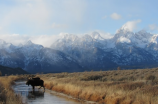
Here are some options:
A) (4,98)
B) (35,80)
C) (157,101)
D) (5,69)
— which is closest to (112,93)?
(157,101)

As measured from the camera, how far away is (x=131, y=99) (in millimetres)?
17969

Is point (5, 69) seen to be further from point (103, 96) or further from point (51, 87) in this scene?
point (103, 96)

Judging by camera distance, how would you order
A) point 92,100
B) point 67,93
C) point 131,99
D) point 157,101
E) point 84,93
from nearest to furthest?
point 157,101, point 131,99, point 92,100, point 84,93, point 67,93

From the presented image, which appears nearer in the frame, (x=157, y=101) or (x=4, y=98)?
(x=157, y=101)

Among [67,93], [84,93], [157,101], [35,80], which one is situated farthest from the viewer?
[35,80]

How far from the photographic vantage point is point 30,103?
2033 centimetres

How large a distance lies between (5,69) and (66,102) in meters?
132

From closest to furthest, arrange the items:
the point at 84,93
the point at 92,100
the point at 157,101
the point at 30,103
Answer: the point at 157,101 → the point at 30,103 → the point at 92,100 → the point at 84,93

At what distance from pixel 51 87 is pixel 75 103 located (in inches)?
623

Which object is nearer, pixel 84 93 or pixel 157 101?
pixel 157 101

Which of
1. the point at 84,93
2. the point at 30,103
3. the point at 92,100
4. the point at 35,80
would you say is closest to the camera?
the point at 30,103

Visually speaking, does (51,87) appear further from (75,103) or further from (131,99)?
(131,99)

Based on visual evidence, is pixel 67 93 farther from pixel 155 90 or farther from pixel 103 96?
pixel 155 90

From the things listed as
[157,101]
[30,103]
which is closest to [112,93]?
[157,101]
